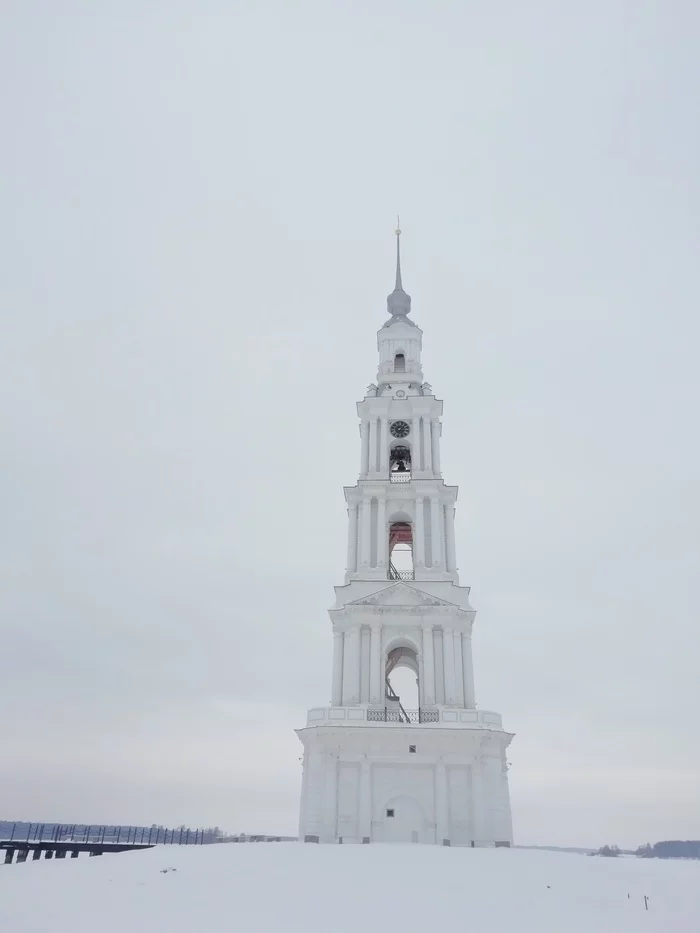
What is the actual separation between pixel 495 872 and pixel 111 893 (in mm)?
11368

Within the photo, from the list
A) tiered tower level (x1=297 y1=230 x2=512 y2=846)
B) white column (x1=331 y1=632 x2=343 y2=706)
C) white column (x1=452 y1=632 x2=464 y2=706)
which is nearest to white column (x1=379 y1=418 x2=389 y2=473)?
tiered tower level (x1=297 y1=230 x2=512 y2=846)

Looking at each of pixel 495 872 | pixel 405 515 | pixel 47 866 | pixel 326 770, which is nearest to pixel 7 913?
pixel 47 866

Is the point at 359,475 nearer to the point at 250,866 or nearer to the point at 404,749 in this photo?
the point at 404,749

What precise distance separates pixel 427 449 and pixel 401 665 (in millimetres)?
13930

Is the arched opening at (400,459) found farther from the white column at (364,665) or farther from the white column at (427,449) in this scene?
the white column at (364,665)

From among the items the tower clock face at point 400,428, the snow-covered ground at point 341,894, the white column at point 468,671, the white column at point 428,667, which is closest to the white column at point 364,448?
the tower clock face at point 400,428

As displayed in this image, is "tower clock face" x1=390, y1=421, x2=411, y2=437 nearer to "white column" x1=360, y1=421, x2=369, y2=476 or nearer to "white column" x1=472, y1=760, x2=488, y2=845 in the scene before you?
"white column" x1=360, y1=421, x2=369, y2=476

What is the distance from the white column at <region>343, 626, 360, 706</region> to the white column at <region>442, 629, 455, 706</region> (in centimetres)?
460

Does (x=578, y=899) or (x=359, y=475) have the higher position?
(x=359, y=475)

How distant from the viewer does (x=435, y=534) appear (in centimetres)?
4088

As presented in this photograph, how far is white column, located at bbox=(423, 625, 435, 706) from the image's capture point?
116 feet

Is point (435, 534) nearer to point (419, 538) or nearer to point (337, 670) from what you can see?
point (419, 538)

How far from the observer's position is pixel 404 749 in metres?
32.6

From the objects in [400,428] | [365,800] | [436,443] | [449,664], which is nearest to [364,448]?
[400,428]
